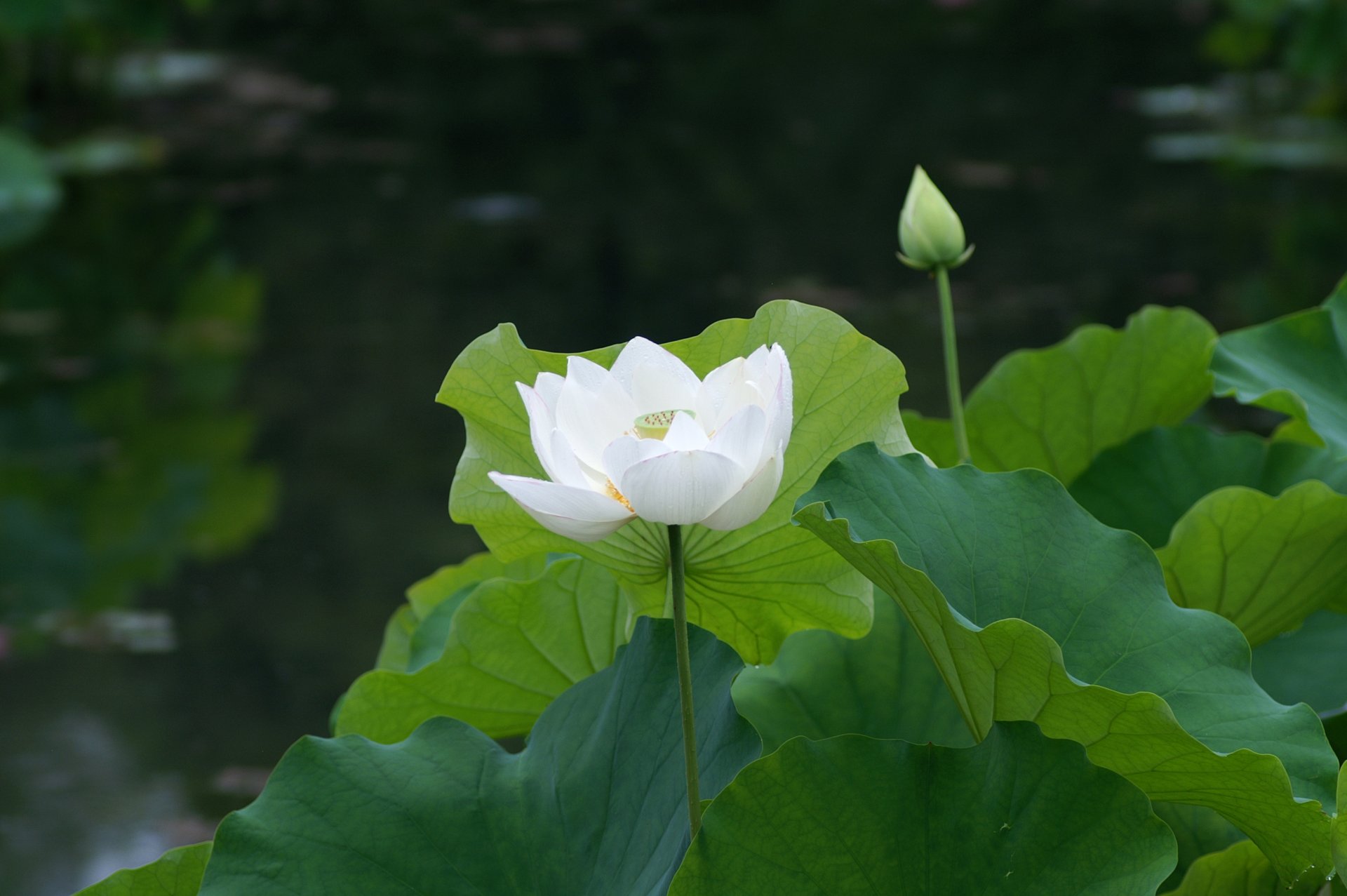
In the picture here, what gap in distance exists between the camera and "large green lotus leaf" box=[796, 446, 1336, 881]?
1.77 ft

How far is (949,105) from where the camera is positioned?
5977 millimetres

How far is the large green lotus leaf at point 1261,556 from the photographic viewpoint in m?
0.73

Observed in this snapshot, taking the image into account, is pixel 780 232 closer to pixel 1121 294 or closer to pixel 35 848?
pixel 1121 294

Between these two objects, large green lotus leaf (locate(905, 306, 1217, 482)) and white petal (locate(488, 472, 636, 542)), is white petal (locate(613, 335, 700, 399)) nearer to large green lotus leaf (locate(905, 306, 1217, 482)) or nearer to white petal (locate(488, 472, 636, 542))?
white petal (locate(488, 472, 636, 542))

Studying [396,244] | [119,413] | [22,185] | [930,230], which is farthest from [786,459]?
[22,185]

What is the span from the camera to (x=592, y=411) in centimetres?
57

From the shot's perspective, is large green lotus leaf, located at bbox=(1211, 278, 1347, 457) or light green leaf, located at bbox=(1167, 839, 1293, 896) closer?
light green leaf, located at bbox=(1167, 839, 1293, 896)

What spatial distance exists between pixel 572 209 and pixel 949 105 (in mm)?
1896

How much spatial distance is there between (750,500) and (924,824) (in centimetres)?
13

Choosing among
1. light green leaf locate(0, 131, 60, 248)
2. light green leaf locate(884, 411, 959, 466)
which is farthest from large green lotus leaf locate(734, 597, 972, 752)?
light green leaf locate(0, 131, 60, 248)

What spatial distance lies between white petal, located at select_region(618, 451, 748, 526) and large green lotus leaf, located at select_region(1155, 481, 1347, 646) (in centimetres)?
34

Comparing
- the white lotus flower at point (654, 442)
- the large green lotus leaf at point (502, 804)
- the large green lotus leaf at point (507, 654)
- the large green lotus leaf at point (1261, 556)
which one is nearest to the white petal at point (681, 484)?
the white lotus flower at point (654, 442)

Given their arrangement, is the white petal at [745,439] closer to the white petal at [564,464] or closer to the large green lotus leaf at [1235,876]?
the white petal at [564,464]

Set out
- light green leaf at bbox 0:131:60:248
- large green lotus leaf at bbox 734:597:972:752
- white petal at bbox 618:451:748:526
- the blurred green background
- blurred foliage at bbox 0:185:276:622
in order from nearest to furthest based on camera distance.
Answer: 1. white petal at bbox 618:451:748:526
2. large green lotus leaf at bbox 734:597:972:752
3. the blurred green background
4. blurred foliage at bbox 0:185:276:622
5. light green leaf at bbox 0:131:60:248
